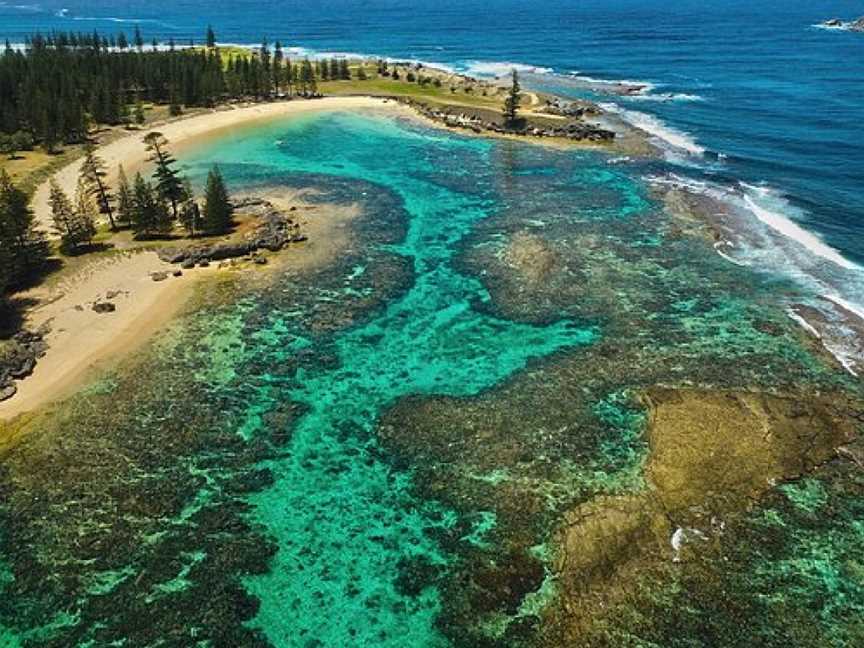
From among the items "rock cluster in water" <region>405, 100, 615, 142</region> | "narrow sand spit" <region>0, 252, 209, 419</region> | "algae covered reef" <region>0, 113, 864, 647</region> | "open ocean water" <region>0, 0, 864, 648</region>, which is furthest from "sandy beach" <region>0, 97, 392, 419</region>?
"rock cluster in water" <region>405, 100, 615, 142</region>

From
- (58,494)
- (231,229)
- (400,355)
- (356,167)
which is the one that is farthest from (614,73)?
(58,494)

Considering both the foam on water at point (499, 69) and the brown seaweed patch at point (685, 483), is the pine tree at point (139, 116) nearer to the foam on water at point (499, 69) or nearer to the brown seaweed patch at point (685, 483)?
the foam on water at point (499, 69)

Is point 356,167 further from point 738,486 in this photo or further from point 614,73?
point 614,73

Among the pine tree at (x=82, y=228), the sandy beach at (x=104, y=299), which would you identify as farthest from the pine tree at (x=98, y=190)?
the sandy beach at (x=104, y=299)

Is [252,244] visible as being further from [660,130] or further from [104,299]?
[660,130]

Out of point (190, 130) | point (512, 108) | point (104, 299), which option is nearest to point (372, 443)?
point (104, 299)

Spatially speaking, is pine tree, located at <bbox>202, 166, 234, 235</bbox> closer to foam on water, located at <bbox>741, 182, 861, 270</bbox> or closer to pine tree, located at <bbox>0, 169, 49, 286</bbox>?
pine tree, located at <bbox>0, 169, 49, 286</bbox>
